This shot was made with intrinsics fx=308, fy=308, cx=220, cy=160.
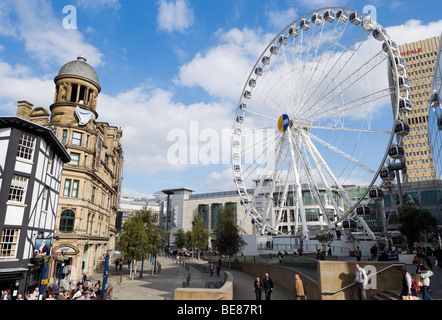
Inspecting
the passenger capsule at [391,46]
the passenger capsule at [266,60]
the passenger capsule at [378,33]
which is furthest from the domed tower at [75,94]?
the passenger capsule at [391,46]

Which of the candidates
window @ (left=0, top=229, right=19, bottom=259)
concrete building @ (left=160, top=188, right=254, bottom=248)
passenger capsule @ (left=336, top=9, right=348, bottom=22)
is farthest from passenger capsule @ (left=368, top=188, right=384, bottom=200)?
concrete building @ (left=160, top=188, right=254, bottom=248)

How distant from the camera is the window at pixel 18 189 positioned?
1917 centimetres

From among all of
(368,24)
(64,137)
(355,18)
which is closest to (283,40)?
(355,18)

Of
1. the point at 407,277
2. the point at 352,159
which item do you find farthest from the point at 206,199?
the point at 407,277

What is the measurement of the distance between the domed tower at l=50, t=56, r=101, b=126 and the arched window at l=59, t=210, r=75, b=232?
380 inches

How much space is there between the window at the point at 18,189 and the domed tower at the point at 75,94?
1540 centimetres

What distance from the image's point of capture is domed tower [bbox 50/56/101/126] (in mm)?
34688

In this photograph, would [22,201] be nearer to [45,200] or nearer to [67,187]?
[45,200]

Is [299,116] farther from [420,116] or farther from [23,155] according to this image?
[420,116]

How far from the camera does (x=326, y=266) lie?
1384 cm

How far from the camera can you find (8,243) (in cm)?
1869

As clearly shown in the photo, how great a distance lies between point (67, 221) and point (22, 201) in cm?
1310

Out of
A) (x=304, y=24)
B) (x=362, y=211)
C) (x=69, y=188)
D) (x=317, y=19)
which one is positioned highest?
(x=304, y=24)

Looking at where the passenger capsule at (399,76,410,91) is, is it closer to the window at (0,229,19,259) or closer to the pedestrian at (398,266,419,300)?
the pedestrian at (398,266,419,300)
